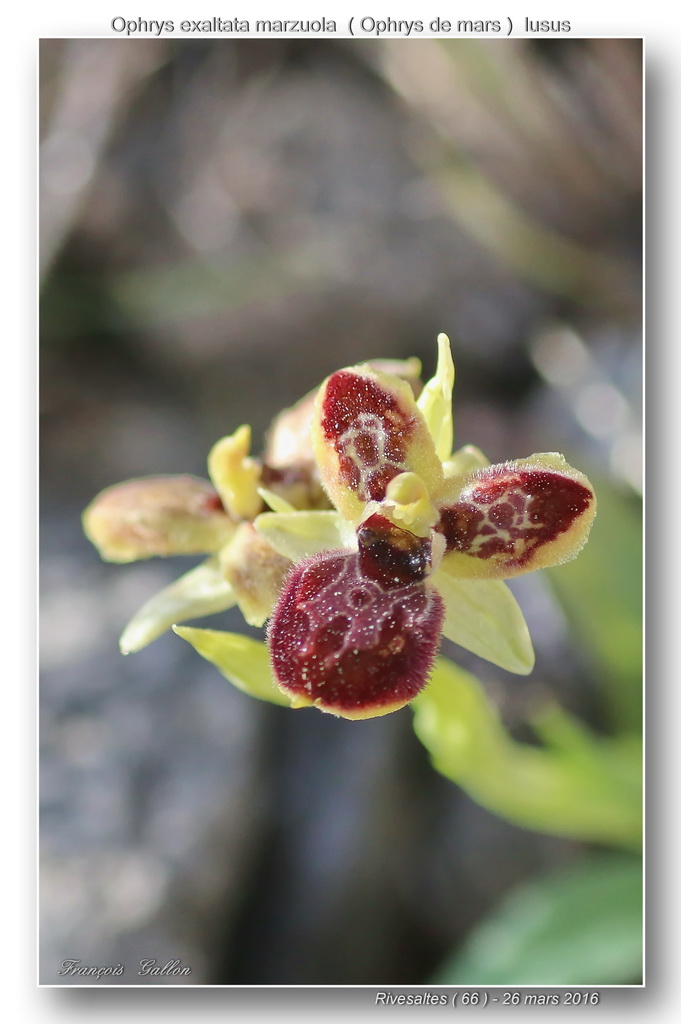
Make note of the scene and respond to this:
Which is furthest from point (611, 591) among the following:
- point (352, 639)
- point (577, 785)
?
point (352, 639)

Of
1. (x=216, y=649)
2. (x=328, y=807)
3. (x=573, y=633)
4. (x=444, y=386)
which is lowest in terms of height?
(x=328, y=807)

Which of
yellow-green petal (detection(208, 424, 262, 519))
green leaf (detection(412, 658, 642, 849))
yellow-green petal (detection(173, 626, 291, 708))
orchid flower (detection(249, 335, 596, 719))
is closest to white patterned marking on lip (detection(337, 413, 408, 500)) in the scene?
orchid flower (detection(249, 335, 596, 719))

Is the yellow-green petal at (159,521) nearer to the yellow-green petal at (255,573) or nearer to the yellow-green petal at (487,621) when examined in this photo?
the yellow-green petal at (255,573)

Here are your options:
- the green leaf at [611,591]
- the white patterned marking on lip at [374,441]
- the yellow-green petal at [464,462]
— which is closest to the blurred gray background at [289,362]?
the green leaf at [611,591]

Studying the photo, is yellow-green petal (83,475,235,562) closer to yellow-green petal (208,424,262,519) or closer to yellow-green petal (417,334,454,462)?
yellow-green petal (208,424,262,519)
